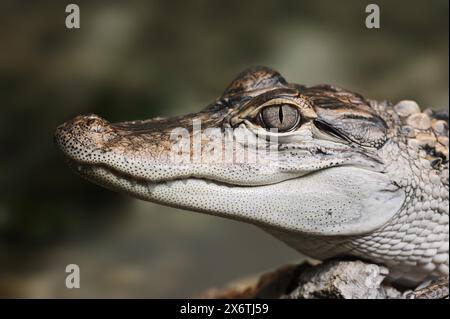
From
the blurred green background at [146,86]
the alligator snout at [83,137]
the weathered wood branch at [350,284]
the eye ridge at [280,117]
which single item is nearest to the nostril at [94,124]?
the alligator snout at [83,137]

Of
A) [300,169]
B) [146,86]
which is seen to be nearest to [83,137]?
[300,169]

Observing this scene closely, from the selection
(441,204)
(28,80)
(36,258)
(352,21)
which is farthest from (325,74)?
(441,204)

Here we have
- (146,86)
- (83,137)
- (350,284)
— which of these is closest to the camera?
(83,137)

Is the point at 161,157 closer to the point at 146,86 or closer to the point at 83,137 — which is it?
the point at 83,137

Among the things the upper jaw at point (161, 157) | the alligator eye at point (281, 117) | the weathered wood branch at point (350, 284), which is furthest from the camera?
the weathered wood branch at point (350, 284)

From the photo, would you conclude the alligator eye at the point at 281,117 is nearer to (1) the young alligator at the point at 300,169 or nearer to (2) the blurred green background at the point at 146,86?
(1) the young alligator at the point at 300,169

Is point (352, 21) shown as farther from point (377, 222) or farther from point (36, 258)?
point (377, 222)
